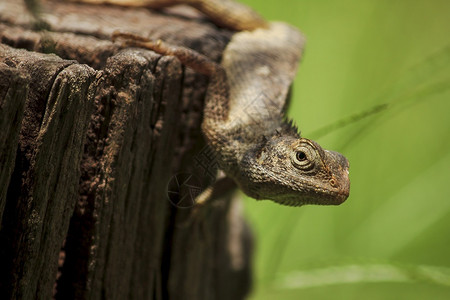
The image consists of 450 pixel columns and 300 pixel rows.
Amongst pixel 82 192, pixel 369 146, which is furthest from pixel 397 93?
pixel 82 192

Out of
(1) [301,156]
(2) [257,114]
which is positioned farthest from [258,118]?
(1) [301,156]

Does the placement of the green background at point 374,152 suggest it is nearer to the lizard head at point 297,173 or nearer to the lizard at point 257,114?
the lizard at point 257,114

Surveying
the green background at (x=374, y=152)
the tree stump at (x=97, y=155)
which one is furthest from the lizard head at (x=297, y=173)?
the green background at (x=374, y=152)

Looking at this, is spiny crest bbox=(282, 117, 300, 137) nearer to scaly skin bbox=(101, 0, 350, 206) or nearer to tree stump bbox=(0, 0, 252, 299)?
scaly skin bbox=(101, 0, 350, 206)

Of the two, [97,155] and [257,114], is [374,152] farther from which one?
[97,155]

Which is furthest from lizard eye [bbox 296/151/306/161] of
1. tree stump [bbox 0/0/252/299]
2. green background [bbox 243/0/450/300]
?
green background [bbox 243/0/450/300]
